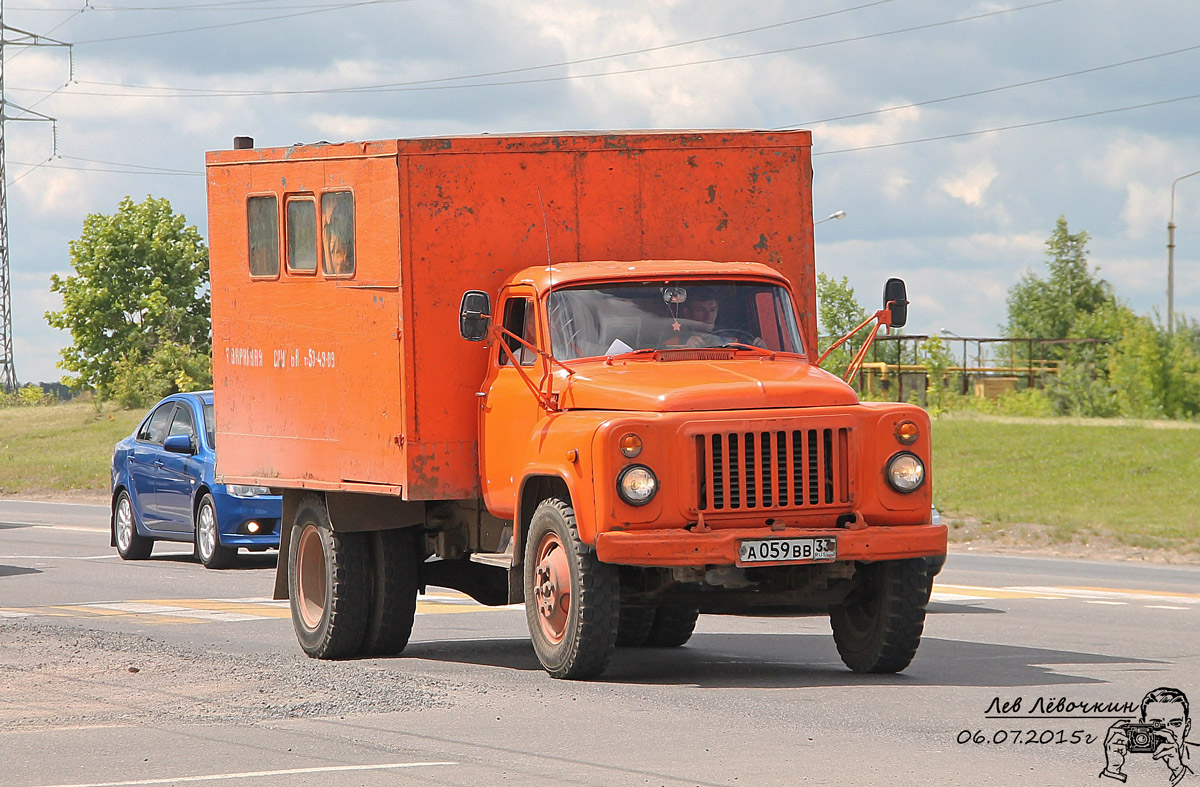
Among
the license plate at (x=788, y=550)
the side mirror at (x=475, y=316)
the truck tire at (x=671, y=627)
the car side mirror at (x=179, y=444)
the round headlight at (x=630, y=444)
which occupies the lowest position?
the truck tire at (x=671, y=627)

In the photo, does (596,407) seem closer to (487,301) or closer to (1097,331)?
(487,301)

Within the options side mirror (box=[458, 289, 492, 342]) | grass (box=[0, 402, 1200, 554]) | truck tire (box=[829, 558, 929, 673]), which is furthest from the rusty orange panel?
grass (box=[0, 402, 1200, 554])

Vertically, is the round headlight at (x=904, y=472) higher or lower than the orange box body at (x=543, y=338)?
lower

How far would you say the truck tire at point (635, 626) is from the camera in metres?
12.8

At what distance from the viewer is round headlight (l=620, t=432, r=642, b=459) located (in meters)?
10.1

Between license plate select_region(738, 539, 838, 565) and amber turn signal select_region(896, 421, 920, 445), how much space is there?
0.73 meters

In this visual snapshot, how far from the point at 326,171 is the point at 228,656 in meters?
3.16

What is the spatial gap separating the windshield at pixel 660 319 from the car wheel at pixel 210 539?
915 centimetres

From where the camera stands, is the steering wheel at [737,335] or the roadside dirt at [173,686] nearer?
the roadside dirt at [173,686]

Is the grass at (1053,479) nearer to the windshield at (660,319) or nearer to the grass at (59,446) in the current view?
the grass at (59,446)

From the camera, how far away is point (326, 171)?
1234cm

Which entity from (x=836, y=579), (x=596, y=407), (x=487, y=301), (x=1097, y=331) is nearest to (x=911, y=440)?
(x=836, y=579)

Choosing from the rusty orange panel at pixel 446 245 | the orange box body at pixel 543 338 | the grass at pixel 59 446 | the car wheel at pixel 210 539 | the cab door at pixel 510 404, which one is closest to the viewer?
the orange box body at pixel 543 338

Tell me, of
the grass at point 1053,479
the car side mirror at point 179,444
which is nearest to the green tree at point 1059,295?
the grass at point 1053,479
